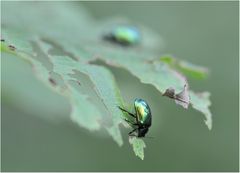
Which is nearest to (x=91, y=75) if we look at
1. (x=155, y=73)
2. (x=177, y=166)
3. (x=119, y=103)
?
(x=119, y=103)

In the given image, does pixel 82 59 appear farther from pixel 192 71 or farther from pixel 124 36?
pixel 124 36

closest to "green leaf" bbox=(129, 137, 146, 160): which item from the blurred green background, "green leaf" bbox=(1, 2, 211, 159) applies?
"green leaf" bbox=(1, 2, 211, 159)

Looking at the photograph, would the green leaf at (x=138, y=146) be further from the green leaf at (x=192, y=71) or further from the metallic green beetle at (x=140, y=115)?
the green leaf at (x=192, y=71)

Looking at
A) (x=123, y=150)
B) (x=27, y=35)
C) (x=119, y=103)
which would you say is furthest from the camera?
(x=123, y=150)

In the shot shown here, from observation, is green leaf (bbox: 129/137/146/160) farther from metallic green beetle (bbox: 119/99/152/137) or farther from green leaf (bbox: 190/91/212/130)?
green leaf (bbox: 190/91/212/130)

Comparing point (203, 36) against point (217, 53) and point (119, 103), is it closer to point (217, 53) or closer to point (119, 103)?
point (217, 53)

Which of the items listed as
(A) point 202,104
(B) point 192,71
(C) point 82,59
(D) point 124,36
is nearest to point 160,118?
(D) point 124,36

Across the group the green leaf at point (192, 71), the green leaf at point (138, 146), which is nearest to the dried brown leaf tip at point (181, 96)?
the green leaf at point (138, 146)

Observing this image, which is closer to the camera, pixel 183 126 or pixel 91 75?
pixel 91 75
